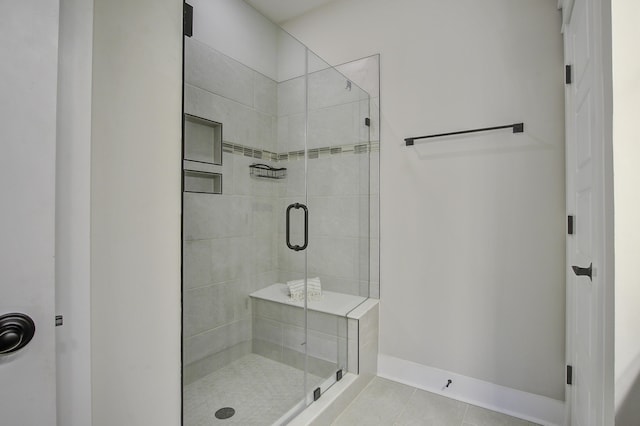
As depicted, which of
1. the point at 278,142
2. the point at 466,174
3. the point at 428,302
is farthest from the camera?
the point at 428,302

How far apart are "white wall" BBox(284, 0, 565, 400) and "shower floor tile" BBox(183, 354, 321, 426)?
903mm

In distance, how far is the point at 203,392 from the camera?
1.29 metres

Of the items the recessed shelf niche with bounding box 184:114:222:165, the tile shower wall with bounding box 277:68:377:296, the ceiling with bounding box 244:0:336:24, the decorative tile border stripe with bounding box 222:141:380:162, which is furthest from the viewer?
the ceiling with bounding box 244:0:336:24

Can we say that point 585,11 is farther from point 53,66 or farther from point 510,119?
point 53,66

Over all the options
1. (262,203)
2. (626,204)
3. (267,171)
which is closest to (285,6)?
(267,171)

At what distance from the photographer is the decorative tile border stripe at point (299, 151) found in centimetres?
→ 147

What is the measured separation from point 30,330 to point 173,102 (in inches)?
27.3

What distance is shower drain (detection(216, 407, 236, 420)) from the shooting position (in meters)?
1.36

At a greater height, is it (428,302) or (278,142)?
(278,142)

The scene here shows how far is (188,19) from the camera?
110cm

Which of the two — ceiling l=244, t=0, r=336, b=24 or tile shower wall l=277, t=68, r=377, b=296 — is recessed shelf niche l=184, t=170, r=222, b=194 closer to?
tile shower wall l=277, t=68, r=377, b=296

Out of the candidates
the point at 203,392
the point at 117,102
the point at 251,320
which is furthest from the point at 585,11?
the point at 203,392

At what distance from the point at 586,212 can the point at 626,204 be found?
0.33 metres

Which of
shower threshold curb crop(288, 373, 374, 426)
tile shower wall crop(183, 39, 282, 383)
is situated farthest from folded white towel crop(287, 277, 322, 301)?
shower threshold curb crop(288, 373, 374, 426)
